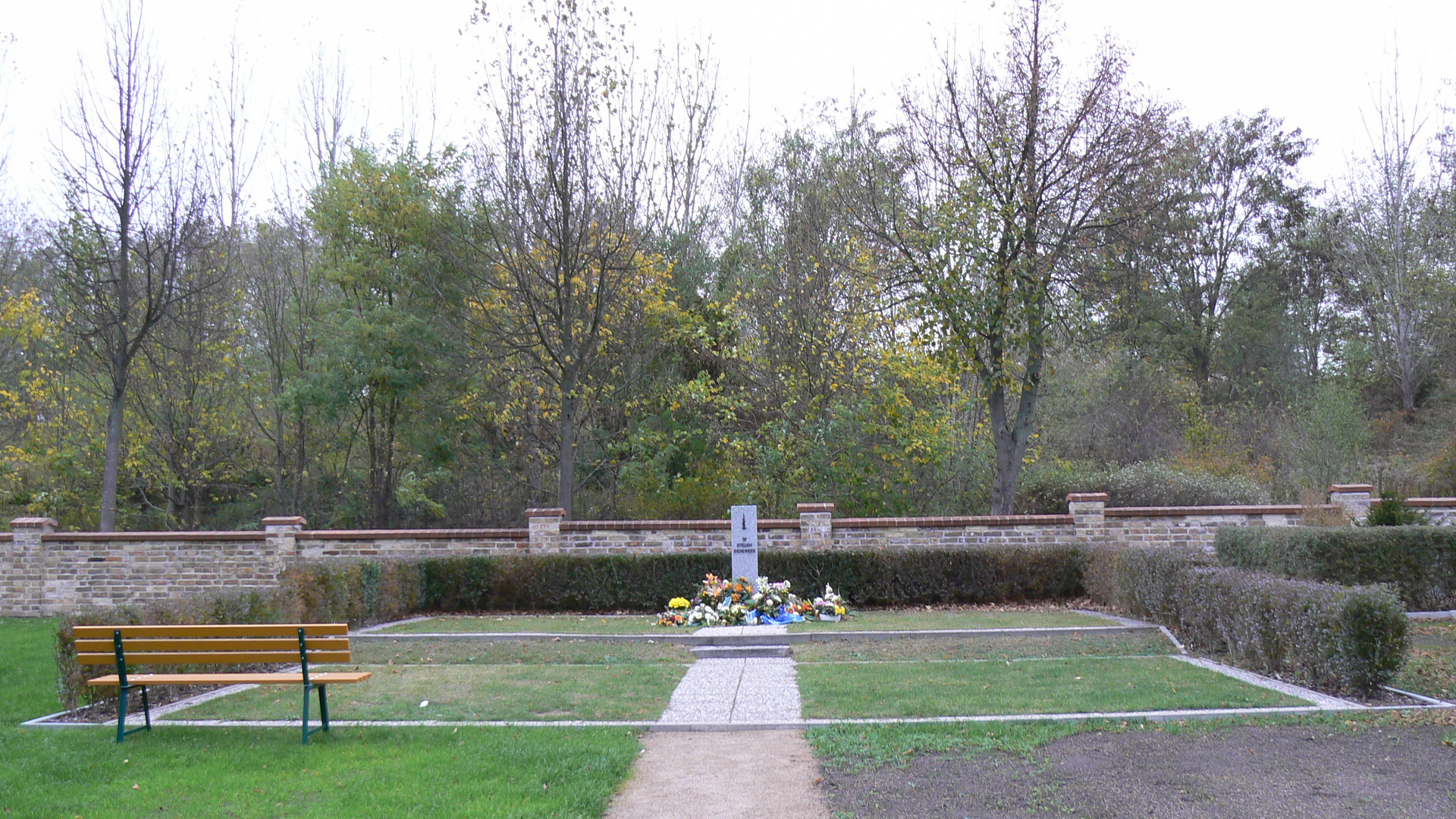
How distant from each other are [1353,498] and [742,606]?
1116cm

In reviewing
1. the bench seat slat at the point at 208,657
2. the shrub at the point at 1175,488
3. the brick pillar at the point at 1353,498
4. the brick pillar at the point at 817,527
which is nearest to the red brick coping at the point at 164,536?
the brick pillar at the point at 817,527

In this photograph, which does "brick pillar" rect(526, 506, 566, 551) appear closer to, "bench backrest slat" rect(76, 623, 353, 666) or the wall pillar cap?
the wall pillar cap

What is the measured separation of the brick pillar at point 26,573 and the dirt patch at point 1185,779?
17494 mm

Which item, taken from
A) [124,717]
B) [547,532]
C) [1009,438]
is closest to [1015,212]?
[1009,438]

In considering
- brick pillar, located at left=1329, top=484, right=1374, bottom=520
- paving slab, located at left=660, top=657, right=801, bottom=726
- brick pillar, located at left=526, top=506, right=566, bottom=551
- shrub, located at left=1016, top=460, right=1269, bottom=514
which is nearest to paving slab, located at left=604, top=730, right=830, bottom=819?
paving slab, located at left=660, top=657, right=801, bottom=726

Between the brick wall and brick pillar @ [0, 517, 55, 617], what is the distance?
0.02 meters

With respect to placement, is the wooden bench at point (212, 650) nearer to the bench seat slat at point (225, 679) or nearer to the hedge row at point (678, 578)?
the bench seat slat at point (225, 679)

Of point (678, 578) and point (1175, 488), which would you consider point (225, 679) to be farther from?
point (1175, 488)

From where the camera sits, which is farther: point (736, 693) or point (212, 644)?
point (736, 693)

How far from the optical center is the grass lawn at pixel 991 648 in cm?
1019

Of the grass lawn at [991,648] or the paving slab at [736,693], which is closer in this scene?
the paving slab at [736,693]

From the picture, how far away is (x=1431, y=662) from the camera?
9.09 meters

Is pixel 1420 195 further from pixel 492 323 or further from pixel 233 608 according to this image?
pixel 233 608

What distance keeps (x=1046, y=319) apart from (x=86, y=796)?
55.3 ft
